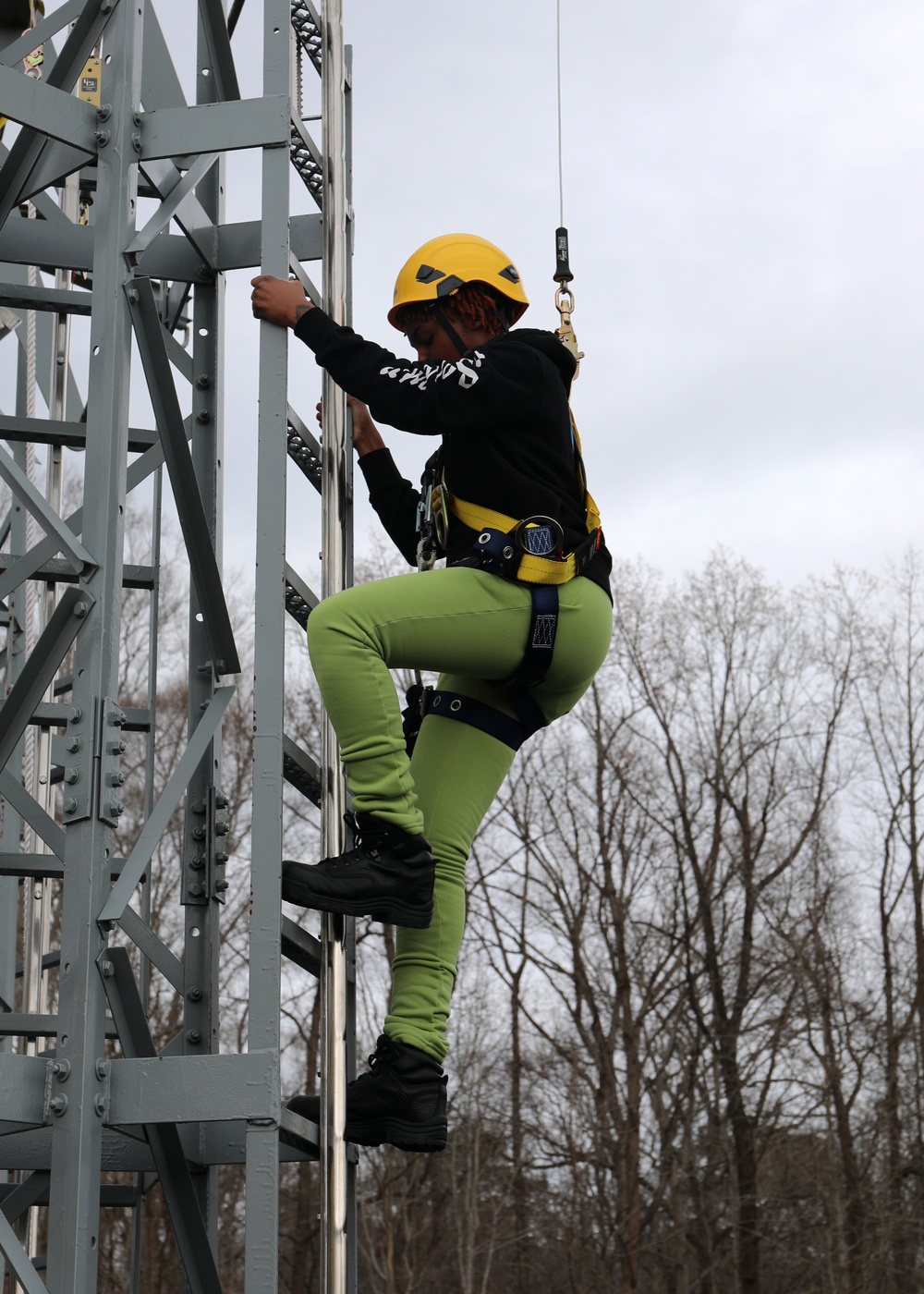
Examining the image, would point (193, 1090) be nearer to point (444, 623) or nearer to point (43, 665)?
point (43, 665)

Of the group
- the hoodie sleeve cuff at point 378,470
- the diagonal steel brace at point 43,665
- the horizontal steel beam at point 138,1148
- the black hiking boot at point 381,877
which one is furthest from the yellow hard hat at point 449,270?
the horizontal steel beam at point 138,1148

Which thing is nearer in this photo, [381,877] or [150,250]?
[381,877]

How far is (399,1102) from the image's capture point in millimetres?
3836

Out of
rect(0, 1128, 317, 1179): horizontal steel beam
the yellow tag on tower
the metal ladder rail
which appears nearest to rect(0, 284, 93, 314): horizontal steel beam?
the metal ladder rail

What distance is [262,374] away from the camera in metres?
3.91

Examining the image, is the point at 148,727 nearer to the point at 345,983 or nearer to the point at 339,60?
the point at 345,983

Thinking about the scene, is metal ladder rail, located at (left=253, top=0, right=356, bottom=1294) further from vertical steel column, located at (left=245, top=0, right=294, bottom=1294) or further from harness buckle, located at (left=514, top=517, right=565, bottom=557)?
harness buckle, located at (left=514, top=517, right=565, bottom=557)

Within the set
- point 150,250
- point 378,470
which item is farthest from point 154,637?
point 150,250

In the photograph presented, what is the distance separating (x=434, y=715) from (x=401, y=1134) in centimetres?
110

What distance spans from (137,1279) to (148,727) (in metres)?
1.73

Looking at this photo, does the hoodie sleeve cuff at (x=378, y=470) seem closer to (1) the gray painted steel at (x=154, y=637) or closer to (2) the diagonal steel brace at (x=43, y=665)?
(1) the gray painted steel at (x=154, y=637)

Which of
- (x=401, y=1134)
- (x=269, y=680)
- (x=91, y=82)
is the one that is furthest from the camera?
(x=91, y=82)

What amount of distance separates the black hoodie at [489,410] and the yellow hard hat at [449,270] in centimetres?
21

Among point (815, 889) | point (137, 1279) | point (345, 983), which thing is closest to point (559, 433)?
point (345, 983)
